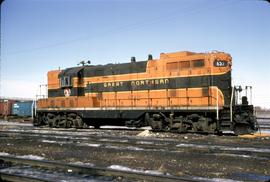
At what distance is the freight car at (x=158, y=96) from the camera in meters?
17.6

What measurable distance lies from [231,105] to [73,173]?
10629mm

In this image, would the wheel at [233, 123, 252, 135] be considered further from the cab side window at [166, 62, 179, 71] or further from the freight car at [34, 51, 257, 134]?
the cab side window at [166, 62, 179, 71]

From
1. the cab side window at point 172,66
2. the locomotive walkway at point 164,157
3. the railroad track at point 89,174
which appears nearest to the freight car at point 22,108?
the cab side window at point 172,66

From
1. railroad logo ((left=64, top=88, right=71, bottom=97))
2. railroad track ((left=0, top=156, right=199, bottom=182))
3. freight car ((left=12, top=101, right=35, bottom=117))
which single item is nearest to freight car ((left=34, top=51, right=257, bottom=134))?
railroad logo ((left=64, top=88, right=71, bottom=97))

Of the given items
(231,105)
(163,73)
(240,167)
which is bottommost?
(240,167)

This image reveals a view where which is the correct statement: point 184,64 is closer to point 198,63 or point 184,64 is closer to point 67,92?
point 198,63

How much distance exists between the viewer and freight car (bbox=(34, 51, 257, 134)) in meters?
17.6

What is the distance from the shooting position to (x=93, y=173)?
7992 millimetres

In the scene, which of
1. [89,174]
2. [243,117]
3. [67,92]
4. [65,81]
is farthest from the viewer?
[67,92]

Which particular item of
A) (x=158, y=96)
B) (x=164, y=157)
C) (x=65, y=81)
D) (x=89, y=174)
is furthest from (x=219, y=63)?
(x=89, y=174)

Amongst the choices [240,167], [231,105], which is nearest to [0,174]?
[240,167]

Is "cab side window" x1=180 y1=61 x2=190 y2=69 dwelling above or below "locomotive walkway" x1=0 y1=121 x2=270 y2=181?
above

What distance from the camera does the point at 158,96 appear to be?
64.1ft

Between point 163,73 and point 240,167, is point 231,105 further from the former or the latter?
point 240,167
